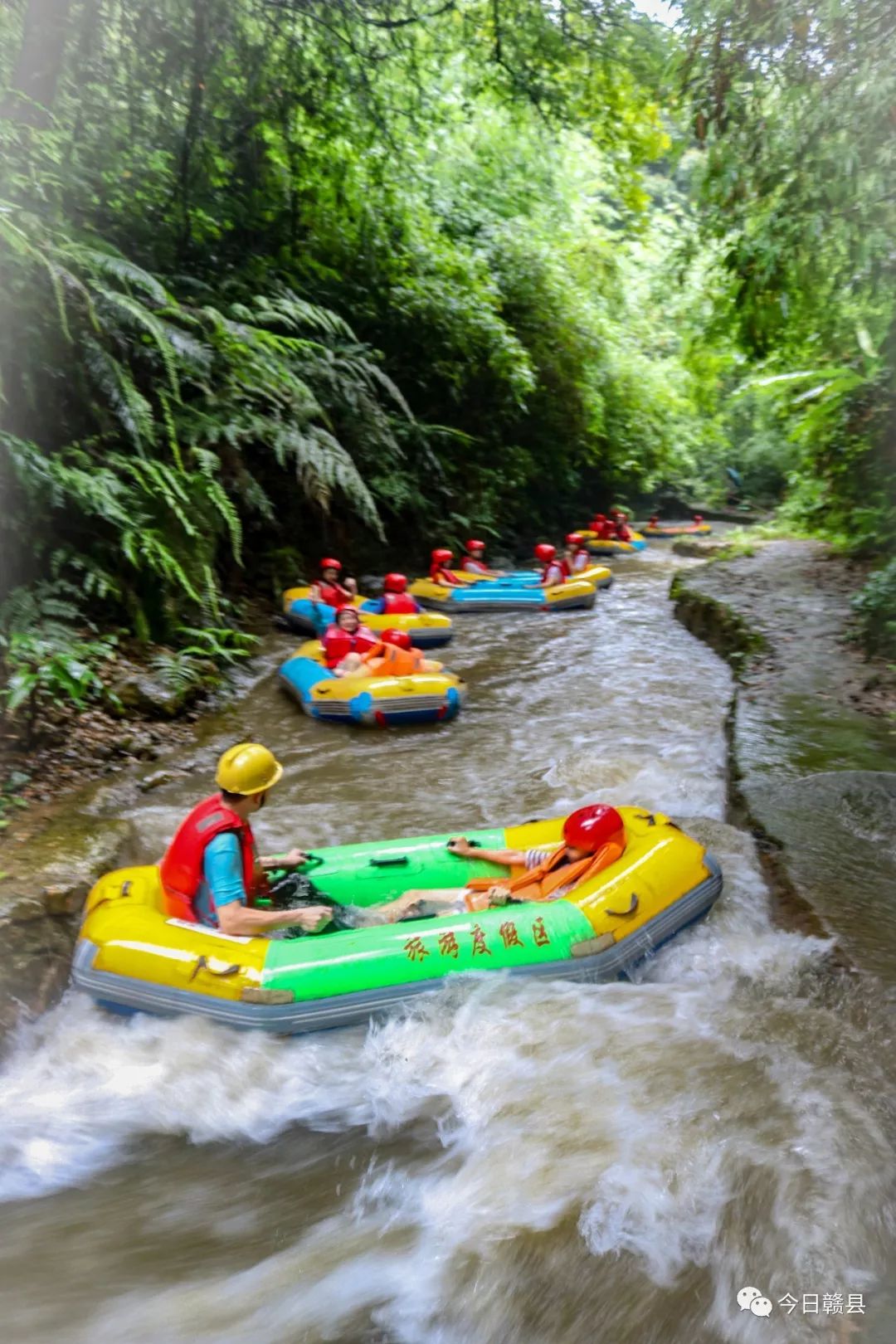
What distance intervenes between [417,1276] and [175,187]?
930cm

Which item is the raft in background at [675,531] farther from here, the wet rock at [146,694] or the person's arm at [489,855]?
the person's arm at [489,855]

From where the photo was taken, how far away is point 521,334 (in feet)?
48.5

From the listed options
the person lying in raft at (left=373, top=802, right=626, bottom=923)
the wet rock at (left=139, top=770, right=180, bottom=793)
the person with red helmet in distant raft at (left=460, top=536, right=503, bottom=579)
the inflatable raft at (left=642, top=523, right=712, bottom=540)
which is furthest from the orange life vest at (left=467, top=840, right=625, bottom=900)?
the inflatable raft at (left=642, top=523, right=712, bottom=540)

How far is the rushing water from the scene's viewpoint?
2.47 m

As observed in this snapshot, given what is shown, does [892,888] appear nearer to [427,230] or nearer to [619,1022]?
[619,1022]

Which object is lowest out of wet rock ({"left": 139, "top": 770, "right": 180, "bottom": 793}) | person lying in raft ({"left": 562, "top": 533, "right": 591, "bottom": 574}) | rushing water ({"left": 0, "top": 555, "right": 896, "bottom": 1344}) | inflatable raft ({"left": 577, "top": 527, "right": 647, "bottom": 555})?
inflatable raft ({"left": 577, "top": 527, "right": 647, "bottom": 555})

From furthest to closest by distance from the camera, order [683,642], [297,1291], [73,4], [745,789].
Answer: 1. [683,642]
2. [73,4]
3. [745,789]
4. [297,1291]

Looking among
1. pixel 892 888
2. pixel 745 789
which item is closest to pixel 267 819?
pixel 745 789

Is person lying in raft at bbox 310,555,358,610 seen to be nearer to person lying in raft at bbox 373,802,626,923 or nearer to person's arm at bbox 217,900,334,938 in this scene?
person lying in raft at bbox 373,802,626,923

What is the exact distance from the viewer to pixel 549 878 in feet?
13.5

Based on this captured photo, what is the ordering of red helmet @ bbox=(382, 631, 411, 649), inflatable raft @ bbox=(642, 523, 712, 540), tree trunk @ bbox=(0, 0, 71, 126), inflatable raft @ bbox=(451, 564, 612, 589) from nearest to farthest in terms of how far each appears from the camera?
tree trunk @ bbox=(0, 0, 71, 126) < red helmet @ bbox=(382, 631, 411, 649) < inflatable raft @ bbox=(451, 564, 612, 589) < inflatable raft @ bbox=(642, 523, 712, 540)

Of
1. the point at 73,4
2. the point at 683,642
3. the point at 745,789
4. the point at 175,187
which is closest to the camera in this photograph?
the point at 745,789

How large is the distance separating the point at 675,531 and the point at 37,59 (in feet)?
56.2

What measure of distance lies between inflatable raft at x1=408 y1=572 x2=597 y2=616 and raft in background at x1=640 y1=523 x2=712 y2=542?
30.7 feet
